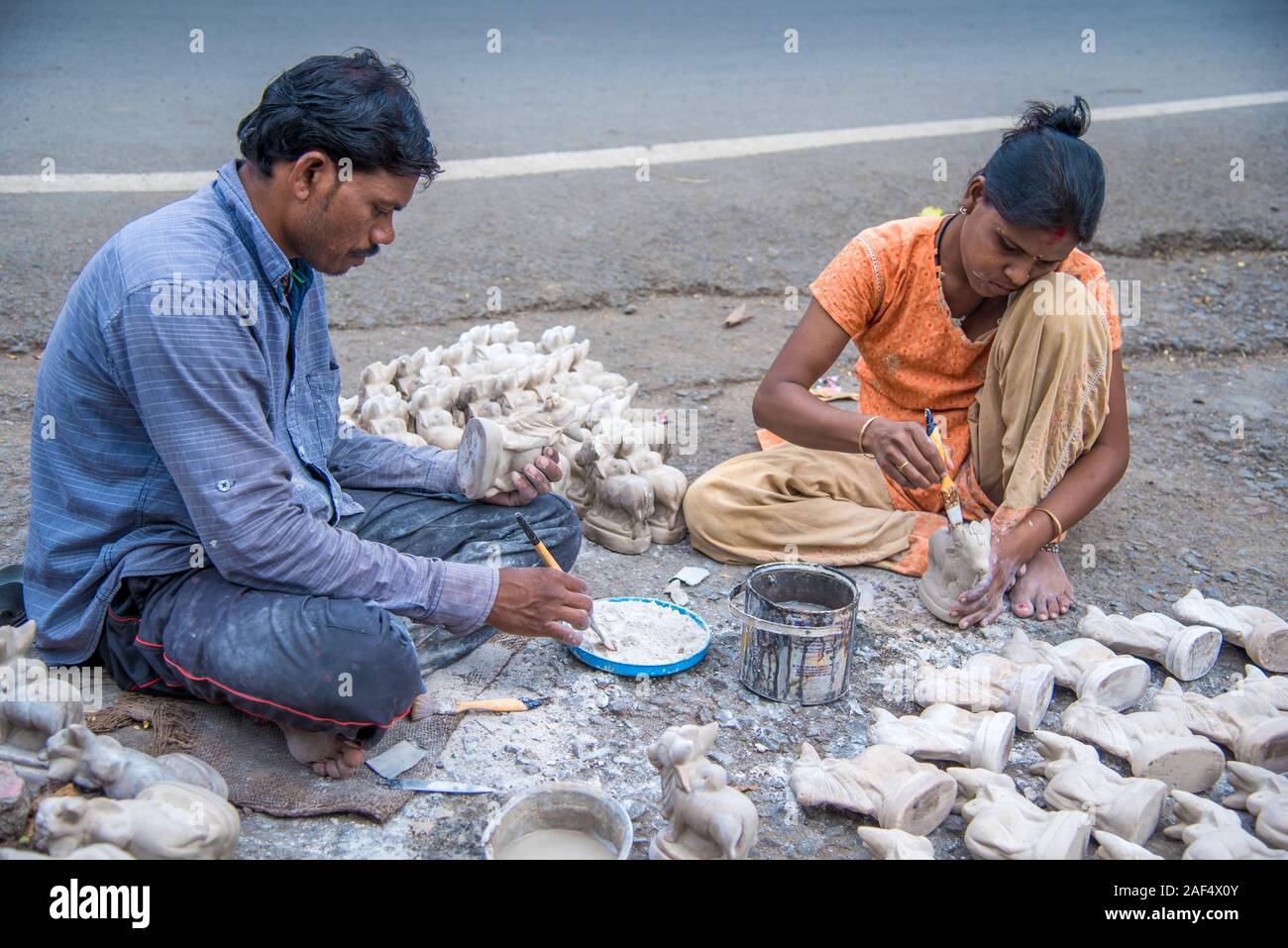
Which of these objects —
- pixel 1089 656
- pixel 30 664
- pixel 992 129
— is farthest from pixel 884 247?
pixel 992 129

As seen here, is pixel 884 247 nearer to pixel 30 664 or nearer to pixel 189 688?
pixel 189 688

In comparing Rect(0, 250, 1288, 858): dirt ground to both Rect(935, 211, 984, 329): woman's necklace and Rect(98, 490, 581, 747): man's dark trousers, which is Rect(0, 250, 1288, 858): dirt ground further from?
Rect(935, 211, 984, 329): woman's necklace

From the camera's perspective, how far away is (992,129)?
7.23 meters

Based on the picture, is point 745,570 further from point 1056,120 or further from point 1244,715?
point 1056,120

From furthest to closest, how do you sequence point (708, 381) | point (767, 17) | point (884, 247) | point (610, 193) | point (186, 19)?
point (767, 17), point (186, 19), point (610, 193), point (708, 381), point (884, 247)

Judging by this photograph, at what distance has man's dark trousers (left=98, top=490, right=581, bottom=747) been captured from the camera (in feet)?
7.01

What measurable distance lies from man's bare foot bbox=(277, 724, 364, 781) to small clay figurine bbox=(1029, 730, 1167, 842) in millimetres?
1409

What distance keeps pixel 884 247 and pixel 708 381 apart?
1.44 metres

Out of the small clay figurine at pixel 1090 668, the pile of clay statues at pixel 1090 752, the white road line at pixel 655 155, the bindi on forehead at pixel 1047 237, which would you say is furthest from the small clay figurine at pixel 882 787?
the white road line at pixel 655 155

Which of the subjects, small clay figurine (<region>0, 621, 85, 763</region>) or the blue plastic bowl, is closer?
small clay figurine (<region>0, 621, 85, 763</region>)

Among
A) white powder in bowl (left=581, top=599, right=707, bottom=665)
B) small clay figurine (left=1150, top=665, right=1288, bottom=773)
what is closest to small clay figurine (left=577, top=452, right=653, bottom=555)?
white powder in bowl (left=581, top=599, right=707, bottom=665)

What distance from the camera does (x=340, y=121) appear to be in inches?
82.4

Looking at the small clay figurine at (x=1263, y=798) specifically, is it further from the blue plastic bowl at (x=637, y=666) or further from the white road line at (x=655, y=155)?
the white road line at (x=655, y=155)

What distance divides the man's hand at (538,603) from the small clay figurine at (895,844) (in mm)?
708
